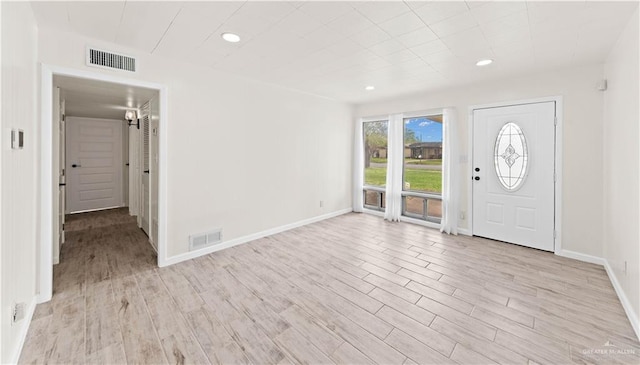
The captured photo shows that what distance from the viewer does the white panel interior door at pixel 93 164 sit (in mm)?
6191

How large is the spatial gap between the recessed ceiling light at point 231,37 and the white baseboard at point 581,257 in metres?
4.90

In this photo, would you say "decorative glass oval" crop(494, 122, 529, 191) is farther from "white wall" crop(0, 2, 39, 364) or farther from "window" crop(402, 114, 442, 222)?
"white wall" crop(0, 2, 39, 364)

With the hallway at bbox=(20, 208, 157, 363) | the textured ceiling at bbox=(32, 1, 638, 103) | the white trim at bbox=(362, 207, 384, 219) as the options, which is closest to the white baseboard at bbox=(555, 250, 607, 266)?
the textured ceiling at bbox=(32, 1, 638, 103)

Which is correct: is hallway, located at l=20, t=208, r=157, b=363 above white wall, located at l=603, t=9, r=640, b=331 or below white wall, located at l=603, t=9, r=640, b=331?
below

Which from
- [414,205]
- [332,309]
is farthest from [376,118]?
[332,309]

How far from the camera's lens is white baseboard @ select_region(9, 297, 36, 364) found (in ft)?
5.48

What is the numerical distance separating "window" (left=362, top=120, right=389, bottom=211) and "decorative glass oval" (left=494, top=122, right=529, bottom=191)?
2184 mm

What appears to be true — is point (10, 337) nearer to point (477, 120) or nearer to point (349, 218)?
point (349, 218)

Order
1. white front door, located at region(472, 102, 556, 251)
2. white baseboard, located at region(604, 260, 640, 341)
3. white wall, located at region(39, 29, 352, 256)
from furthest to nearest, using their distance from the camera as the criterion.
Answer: white front door, located at region(472, 102, 556, 251) → white wall, located at region(39, 29, 352, 256) → white baseboard, located at region(604, 260, 640, 341)

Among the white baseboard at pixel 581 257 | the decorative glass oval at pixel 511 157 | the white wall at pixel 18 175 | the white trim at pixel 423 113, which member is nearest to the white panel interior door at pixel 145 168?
the white wall at pixel 18 175

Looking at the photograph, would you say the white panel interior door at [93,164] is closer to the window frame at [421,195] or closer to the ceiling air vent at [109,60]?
the ceiling air vent at [109,60]

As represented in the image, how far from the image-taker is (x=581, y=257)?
135 inches

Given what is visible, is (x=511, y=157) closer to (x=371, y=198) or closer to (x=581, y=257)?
(x=581, y=257)

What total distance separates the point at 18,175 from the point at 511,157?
5.55 metres
